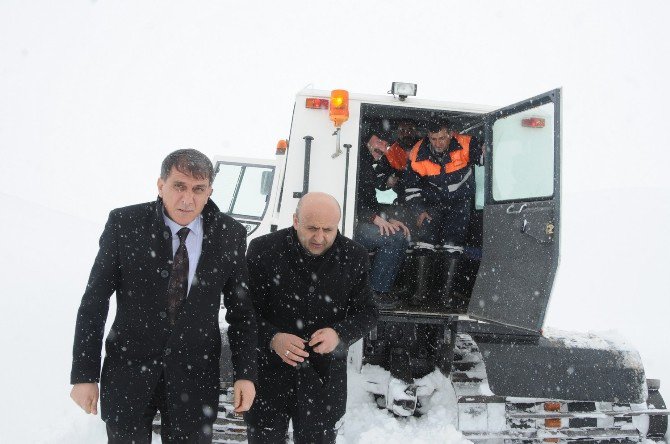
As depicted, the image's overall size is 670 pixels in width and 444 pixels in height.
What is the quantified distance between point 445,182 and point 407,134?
1.11m

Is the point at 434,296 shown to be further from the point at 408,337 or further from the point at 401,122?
Result: the point at 401,122

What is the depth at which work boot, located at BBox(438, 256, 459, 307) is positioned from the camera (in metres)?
4.77

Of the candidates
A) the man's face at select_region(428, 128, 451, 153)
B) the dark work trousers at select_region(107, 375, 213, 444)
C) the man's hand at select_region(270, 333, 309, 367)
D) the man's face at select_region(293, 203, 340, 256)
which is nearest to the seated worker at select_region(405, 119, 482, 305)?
the man's face at select_region(428, 128, 451, 153)

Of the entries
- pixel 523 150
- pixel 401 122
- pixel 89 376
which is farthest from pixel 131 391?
pixel 401 122

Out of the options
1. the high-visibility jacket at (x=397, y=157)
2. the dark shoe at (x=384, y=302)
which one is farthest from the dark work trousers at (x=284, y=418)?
the high-visibility jacket at (x=397, y=157)

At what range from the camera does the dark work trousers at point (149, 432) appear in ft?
6.89

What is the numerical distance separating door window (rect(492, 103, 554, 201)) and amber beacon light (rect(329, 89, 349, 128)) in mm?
1472

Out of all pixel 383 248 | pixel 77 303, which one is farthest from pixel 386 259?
pixel 77 303

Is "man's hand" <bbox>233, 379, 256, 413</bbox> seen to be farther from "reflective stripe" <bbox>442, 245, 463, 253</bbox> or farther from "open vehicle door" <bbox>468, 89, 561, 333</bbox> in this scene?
"reflective stripe" <bbox>442, 245, 463, 253</bbox>

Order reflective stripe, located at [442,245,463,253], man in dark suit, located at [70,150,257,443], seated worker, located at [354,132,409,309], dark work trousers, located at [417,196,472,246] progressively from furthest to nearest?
dark work trousers, located at [417,196,472,246]
reflective stripe, located at [442,245,463,253]
seated worker, located at [354,132,409,309]
man in dark suit, located at [70,150,257,443]

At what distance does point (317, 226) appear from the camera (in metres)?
2.48

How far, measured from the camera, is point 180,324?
84.1 inches

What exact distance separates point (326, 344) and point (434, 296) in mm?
3130

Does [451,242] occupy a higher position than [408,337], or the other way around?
[451,242]
